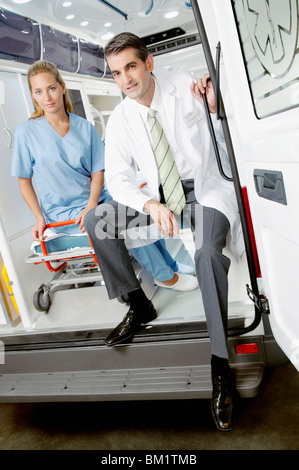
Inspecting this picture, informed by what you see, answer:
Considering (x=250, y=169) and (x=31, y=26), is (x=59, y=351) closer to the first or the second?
(x=250, y=169)

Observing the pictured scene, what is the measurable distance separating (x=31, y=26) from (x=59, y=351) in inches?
95.3

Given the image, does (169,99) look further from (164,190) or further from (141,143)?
(164,190)

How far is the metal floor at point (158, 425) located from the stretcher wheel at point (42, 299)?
67 centimetres

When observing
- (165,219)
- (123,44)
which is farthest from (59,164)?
(165,219)

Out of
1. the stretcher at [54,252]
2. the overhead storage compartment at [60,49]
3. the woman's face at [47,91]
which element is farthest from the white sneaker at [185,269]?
the overhead storage compartment at [60,49]

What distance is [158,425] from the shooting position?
7.68 feet

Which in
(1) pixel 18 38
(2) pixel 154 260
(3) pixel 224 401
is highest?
(1) pixel 18 38

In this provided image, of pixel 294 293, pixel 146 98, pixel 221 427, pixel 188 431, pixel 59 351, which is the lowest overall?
pixel 188 431

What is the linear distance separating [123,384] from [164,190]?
3.57 feet

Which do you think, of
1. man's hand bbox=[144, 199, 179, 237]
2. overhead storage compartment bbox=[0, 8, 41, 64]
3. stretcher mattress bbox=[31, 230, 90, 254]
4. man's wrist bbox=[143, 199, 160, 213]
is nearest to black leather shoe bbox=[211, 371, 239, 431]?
man's hand bbox=[144, 199, 179, 237]

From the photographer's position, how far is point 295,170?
4.25 feet

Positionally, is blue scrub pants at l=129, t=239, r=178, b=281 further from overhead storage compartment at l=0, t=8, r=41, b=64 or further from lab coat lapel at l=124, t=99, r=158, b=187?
overhead storage compartment at l=0, t=8, r=41, b=64

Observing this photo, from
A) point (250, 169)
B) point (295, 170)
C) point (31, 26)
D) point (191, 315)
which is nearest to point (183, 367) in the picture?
point (191, 315)

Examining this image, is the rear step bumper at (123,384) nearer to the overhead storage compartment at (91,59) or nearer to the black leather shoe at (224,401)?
the black leather shoe at (224,401)
